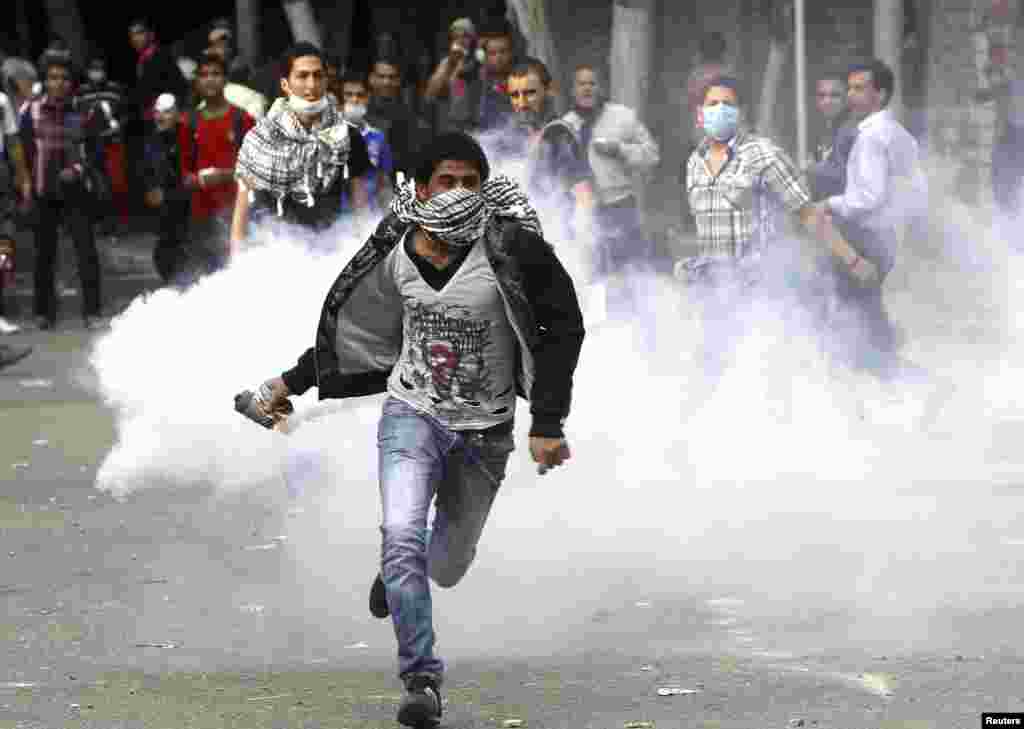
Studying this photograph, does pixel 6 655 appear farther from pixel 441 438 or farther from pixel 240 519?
pixel 240 519

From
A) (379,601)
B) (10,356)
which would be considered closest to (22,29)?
(10,356)

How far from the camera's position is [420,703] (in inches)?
239

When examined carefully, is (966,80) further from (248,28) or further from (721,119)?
(721,119)

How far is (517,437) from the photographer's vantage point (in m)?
10.2

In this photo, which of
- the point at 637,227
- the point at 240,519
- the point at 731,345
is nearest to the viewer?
the point at 240,519

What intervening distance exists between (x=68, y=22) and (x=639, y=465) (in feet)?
57.0

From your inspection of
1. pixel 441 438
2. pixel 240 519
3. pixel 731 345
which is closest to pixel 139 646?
pixel 441 438

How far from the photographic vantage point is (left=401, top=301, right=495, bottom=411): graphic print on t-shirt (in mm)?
6512

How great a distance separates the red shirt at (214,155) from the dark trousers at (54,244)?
11.5ft

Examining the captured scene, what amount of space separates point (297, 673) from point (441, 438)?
2.75ft

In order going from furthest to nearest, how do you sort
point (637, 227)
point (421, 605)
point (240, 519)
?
1. point (637, 227)
2. point (240, 519)
3. point (421, 605)

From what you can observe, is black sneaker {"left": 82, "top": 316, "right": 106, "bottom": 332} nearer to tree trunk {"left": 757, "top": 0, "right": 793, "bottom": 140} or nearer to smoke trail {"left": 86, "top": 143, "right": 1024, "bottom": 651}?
smoke trail {"left": 86, "top": 143, "right": 1024, "bottom": 651}

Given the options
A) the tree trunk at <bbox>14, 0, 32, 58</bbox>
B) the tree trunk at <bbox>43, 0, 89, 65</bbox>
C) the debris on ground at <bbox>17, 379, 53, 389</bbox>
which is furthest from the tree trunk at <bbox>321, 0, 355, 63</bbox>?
the debris on ground at <bbox>17, 379, 53, 389</bbox>

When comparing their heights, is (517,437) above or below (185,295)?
below
